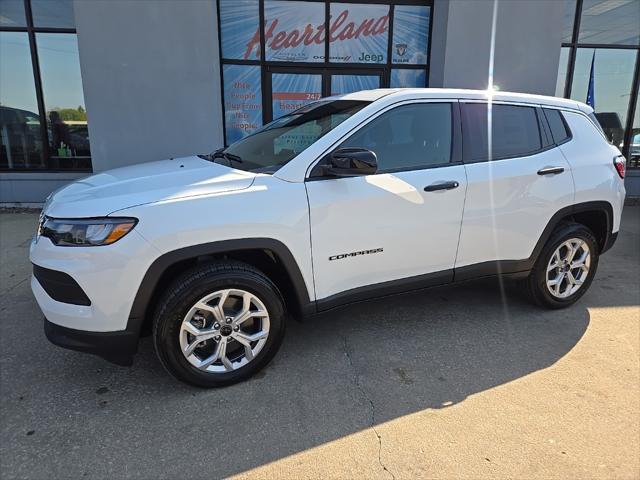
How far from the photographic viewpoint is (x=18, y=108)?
8.28 metres

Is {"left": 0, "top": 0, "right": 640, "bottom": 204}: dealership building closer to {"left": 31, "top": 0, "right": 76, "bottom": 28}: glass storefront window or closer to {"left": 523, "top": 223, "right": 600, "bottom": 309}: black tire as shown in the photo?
{"left": 31, "top": 0, "right": 76, "bottom": 28}: glass storefront window

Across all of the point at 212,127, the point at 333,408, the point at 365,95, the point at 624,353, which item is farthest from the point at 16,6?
the point at 624,353

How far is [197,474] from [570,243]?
11.1 ft

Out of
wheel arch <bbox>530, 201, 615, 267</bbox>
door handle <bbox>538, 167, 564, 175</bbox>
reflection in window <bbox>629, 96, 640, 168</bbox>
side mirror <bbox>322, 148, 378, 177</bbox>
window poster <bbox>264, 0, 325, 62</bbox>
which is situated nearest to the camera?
side mirror <bbox>322, 148, 378, 177</bbox>

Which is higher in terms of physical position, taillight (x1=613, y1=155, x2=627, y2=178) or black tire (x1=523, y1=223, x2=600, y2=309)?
taillight (x1=613, y1=155, x2=627, y2=178)

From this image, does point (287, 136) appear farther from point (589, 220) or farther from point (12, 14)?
point (12, 14)

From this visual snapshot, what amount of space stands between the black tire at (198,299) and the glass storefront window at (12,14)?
799 cm

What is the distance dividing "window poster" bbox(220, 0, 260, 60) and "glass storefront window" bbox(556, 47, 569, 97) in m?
5.99

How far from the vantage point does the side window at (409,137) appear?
123 inches

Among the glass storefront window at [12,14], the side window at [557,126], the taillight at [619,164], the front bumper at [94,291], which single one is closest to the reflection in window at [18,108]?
the glass storefront window at [12,14]

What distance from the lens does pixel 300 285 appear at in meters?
2.91

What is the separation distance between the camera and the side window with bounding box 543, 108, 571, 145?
3781mm

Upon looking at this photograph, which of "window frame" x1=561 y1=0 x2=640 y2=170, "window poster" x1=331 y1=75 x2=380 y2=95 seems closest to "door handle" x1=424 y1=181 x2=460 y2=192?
"window poster" x1=331 y1=75 x2=380 y2=95

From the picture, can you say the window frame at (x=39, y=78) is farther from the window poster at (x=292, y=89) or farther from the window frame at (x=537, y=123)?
the window frame at (x=537, y=123)
